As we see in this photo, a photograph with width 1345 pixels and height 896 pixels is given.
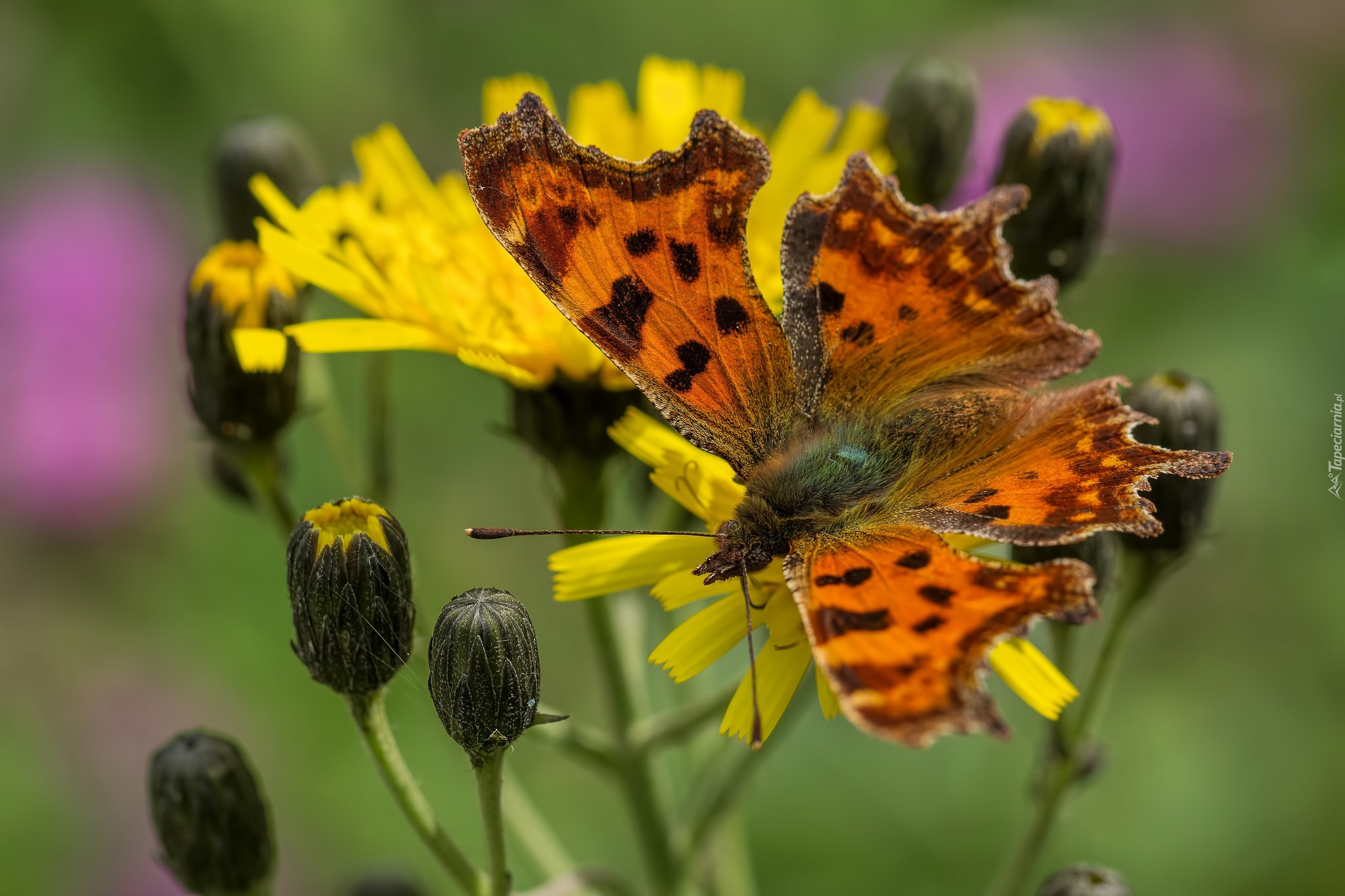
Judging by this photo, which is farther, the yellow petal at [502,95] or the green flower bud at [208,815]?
the yellow petal at [502,95]

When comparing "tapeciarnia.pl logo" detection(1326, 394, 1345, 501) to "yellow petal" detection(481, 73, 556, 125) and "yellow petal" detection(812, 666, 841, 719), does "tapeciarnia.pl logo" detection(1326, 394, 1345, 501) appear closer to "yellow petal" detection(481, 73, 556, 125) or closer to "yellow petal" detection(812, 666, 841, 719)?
"yellow petal" detection(812, 666, 841, 719)

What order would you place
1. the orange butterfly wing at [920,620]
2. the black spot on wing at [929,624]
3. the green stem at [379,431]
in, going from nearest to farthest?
the orange butterfly wing at [920,620], the black spot on wing at [929,624], the green stem at [379,431]

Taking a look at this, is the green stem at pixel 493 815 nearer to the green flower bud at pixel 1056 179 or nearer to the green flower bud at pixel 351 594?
the green flower bud at pixel 351 594

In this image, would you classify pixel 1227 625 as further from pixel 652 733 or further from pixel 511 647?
pixel 511 647

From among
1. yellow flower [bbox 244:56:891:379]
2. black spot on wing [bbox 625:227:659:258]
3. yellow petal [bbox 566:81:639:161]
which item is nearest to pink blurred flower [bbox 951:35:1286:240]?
yellow flower [bbox 244:56:891:379]

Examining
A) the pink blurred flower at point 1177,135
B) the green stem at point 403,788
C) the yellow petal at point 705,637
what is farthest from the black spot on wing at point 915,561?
the pink blurred flower at point 1177,135

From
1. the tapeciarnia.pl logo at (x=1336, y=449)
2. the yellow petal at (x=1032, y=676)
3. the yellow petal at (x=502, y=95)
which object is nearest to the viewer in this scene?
the yellow petal at (x=1032, y=676)

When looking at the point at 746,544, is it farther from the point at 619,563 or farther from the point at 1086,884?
the point at 1086,884
